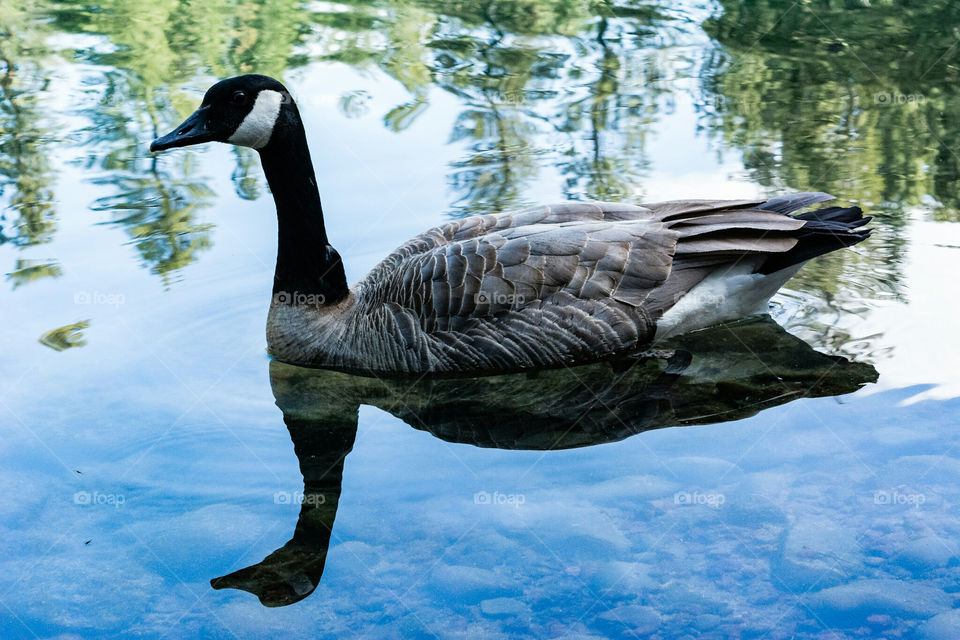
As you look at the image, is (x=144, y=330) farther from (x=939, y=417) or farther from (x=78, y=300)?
(x=939, y=417)

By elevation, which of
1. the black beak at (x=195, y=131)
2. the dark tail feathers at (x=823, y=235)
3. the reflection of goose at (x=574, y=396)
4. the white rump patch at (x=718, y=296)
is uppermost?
the black beak at (x=195, y=131)

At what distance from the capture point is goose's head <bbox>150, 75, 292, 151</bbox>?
738cm

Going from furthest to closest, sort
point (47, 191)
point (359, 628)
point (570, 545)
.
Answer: point (47, 191) → point (570, 545) → point (359, 628)

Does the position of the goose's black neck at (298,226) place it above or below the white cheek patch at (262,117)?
below

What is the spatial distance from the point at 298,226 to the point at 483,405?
6.36ft

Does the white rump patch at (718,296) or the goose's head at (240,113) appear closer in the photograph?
the goose's head at (240,113)

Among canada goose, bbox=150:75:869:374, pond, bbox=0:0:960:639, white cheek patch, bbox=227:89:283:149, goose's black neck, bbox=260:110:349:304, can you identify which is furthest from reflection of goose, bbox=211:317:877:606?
white cheek patch, bbox=227:89:283:149

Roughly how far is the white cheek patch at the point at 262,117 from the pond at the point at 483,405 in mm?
1640

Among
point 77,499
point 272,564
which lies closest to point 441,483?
point 272,564

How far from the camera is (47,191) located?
10.8m

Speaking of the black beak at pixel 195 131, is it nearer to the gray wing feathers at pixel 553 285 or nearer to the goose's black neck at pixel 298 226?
the goose's black neck at pixel 298 226

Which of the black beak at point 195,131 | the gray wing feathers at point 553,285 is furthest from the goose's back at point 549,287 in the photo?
the black beak at point 195,131

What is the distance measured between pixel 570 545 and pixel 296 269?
3.28 m

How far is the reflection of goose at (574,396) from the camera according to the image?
21.9ft
